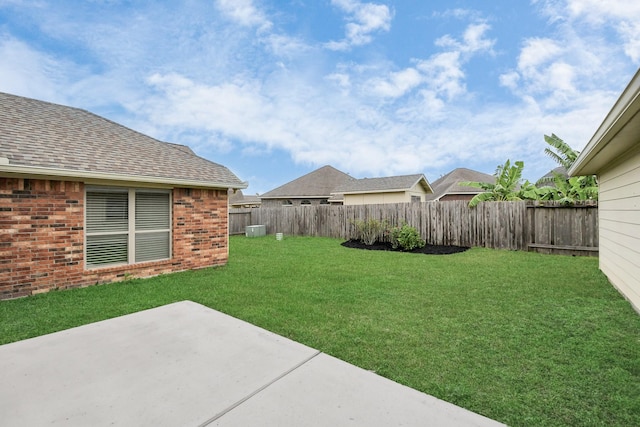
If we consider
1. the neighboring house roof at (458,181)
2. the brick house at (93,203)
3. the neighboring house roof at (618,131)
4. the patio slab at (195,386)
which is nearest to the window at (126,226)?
the brick house at (93,203)

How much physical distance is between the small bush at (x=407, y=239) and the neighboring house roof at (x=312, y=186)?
54.8ft

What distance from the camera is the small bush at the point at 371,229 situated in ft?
43.1

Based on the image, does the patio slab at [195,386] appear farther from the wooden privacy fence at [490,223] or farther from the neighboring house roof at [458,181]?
the neighboring house roof at [458,181]

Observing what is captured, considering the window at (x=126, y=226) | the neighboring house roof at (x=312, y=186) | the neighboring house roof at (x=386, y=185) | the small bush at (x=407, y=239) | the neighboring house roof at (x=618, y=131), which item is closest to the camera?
the neighboring house roof at (x=618, y=131)

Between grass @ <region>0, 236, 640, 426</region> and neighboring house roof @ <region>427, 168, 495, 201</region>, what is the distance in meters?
19.8

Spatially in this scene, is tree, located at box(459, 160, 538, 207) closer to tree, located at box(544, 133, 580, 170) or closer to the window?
tree, located at box(544, 133, 580, 170)

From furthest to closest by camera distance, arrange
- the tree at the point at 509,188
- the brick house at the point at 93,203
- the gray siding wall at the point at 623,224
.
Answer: the tree at the point at 509,188 → the brick house at the point at 93,203 → the gray siding wall at the point at 623,224

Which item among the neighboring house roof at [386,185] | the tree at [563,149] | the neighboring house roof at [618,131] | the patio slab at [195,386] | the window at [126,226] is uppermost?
the tree at [563,149]

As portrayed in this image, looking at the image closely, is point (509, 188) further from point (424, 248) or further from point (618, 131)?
point (618, 131)

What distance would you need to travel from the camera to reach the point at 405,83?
16.5 m

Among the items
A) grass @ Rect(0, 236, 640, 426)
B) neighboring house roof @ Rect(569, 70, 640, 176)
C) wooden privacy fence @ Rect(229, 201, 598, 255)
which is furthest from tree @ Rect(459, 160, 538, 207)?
neighboring house roof @ Rect(569, 70, 640, 176)

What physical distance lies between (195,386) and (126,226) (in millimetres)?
5156

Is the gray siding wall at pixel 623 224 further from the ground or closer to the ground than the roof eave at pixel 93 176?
closer to the ground

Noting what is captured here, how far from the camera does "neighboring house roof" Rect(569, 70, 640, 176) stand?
2.69m
